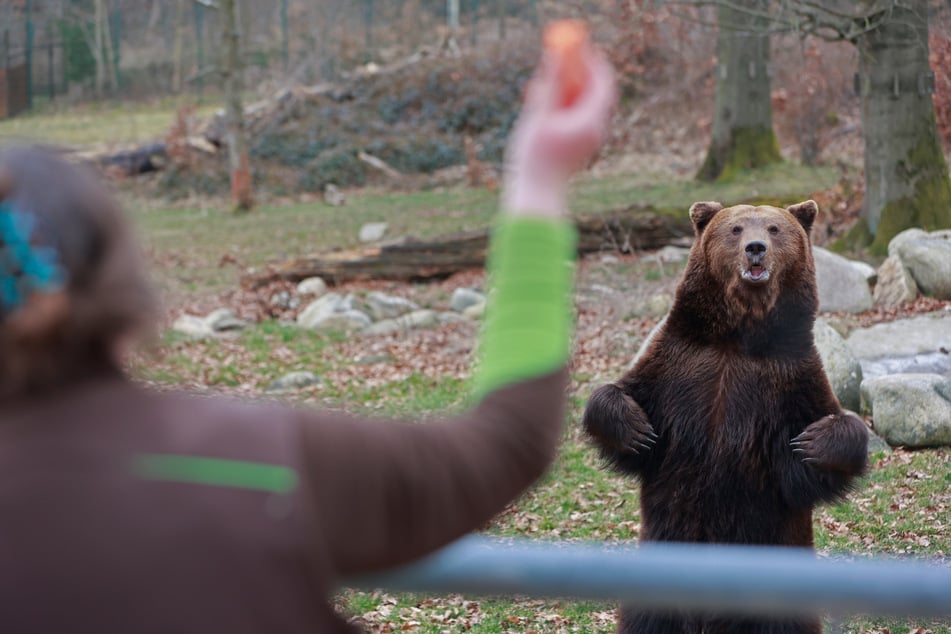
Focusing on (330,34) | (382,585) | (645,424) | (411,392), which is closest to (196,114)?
(330,34)

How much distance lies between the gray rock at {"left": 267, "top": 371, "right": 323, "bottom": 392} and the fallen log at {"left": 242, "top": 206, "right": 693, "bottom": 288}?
5.21 meters

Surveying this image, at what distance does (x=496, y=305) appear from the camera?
1.87 m

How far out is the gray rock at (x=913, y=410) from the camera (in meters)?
9.49

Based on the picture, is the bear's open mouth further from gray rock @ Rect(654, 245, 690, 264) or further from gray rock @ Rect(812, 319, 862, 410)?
gray rock @ Rect(654, 245, 690, 264)

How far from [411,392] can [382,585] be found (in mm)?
Answer: 10400

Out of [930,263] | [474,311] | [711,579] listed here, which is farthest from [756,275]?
[474,311]

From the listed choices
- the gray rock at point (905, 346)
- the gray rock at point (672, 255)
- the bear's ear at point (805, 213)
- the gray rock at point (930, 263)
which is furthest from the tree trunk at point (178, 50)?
the bear's ear at point (805, 213)

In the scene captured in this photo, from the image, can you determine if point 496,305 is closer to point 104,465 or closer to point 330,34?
point 104,465

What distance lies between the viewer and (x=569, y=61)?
5.96 ft

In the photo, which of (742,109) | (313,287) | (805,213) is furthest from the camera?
(742,109)

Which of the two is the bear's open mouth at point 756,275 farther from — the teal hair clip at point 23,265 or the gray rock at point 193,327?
the gray rock at point 193,327

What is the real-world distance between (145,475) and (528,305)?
25.1 inches

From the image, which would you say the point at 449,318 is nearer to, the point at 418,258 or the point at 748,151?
the point at 418,258

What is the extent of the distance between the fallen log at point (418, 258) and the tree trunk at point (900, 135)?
3.75m
